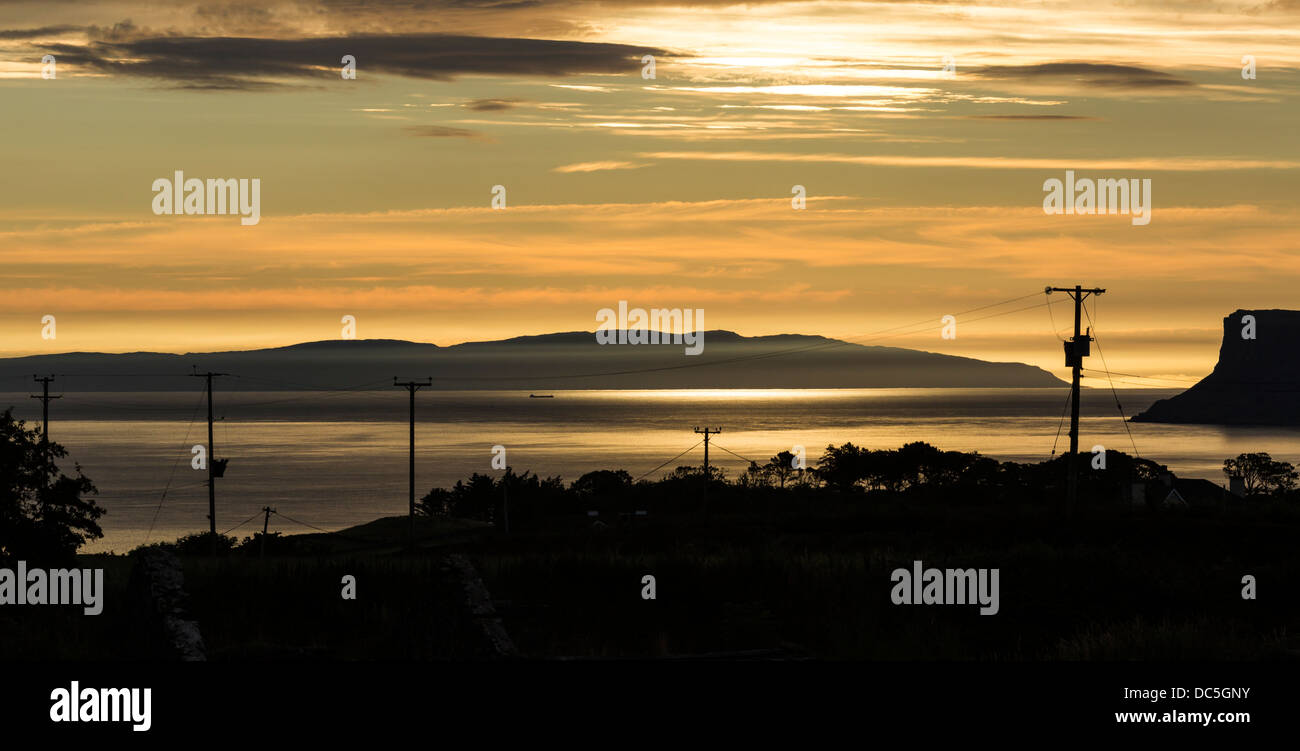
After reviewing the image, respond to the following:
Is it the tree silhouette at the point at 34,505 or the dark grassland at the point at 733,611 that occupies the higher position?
the tree silhouette at the point at 34,505

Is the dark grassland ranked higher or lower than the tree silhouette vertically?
lower

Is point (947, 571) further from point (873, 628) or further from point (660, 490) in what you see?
point (660, 490)

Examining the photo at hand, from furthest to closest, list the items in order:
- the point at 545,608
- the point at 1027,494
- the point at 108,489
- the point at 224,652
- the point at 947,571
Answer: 1. the point at 108,489
2. the point at 1027,494
3. the point at 947,571
4. the point at 545,608
5. the point at 224,652

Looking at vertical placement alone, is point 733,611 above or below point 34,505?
below

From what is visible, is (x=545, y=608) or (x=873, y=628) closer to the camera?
(x=873, y=628)

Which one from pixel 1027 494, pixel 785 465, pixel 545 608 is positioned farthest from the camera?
pixel 785 465

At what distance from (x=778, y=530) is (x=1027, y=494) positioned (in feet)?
142

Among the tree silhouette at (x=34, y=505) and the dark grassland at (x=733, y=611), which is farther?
the tree silhouette at (x=34, y=505)

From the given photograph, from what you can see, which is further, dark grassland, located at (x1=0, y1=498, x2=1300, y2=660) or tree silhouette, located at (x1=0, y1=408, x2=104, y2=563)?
tree silhouette, located at (x1=0, y1=408, x2=104, y2=563)

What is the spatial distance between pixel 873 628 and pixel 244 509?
141 m
